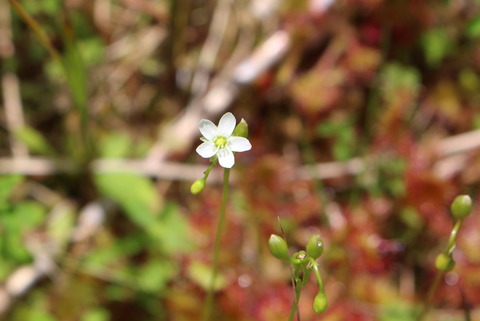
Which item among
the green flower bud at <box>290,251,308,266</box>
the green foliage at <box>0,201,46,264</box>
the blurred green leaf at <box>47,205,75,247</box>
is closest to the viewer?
the green flower bud at <box>290,251,308,266</box>

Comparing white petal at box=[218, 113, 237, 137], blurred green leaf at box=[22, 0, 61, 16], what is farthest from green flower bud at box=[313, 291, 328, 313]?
blurred green leaf at box=[22, 0, 61, 16]

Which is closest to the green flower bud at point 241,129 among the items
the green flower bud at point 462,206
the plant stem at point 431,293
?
the green flower bud at point 462,206

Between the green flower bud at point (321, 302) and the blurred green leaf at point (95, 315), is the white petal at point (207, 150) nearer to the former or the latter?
the green flower bud at point (321, 302)

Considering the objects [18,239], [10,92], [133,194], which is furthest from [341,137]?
[10,92]

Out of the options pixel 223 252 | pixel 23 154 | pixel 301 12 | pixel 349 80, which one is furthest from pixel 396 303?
pixel 23 154

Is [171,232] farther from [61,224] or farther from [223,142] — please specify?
[223,142]

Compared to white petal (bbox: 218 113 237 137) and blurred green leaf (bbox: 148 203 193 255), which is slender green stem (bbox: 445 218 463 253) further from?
blurred green leaf (bbox: 148 203 193 255)
